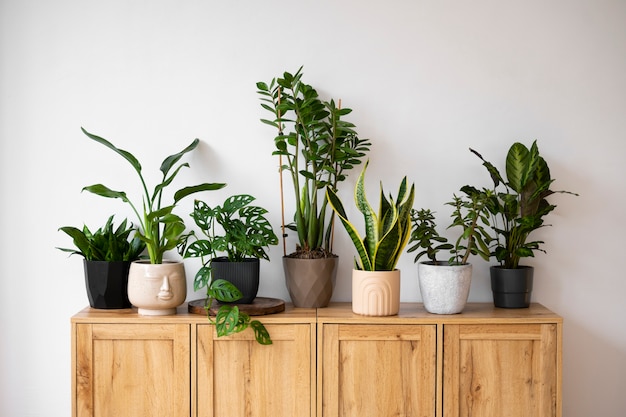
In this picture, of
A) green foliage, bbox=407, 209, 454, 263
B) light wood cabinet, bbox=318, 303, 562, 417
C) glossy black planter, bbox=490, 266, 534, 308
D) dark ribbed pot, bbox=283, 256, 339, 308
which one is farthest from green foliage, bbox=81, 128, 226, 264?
glossy black planter, bbox=490, 266, 534, 308

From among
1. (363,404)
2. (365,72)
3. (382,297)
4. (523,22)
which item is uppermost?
(523,22)

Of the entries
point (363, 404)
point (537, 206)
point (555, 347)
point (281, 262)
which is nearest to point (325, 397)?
point (363, 404)

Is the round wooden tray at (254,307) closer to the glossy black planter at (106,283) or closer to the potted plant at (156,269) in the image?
the potted plant at (156,269)

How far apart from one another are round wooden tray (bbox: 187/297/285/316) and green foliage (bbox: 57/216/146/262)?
315 mm

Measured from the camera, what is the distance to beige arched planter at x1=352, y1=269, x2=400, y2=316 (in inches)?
99.0

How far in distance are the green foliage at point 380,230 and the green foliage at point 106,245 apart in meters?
0.81

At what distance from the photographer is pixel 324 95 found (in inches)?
111

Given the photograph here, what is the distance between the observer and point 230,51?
111 inches

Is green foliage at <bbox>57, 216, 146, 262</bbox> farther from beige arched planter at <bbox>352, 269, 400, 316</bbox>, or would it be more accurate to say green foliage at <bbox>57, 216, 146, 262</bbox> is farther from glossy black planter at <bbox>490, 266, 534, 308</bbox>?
glossy black planter at <bbox>490, 266, 534, 308</bbox>

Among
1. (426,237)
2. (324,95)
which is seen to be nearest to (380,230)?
(426,237)

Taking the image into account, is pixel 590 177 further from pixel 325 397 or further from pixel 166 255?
pixel 166 255

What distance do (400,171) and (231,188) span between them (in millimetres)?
726

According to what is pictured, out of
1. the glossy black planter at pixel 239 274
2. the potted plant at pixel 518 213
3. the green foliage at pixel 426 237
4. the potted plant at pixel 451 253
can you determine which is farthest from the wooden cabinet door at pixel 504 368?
A: the glossy black planter at pixel 239 274

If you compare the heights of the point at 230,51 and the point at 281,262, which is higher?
the point at 230,51
